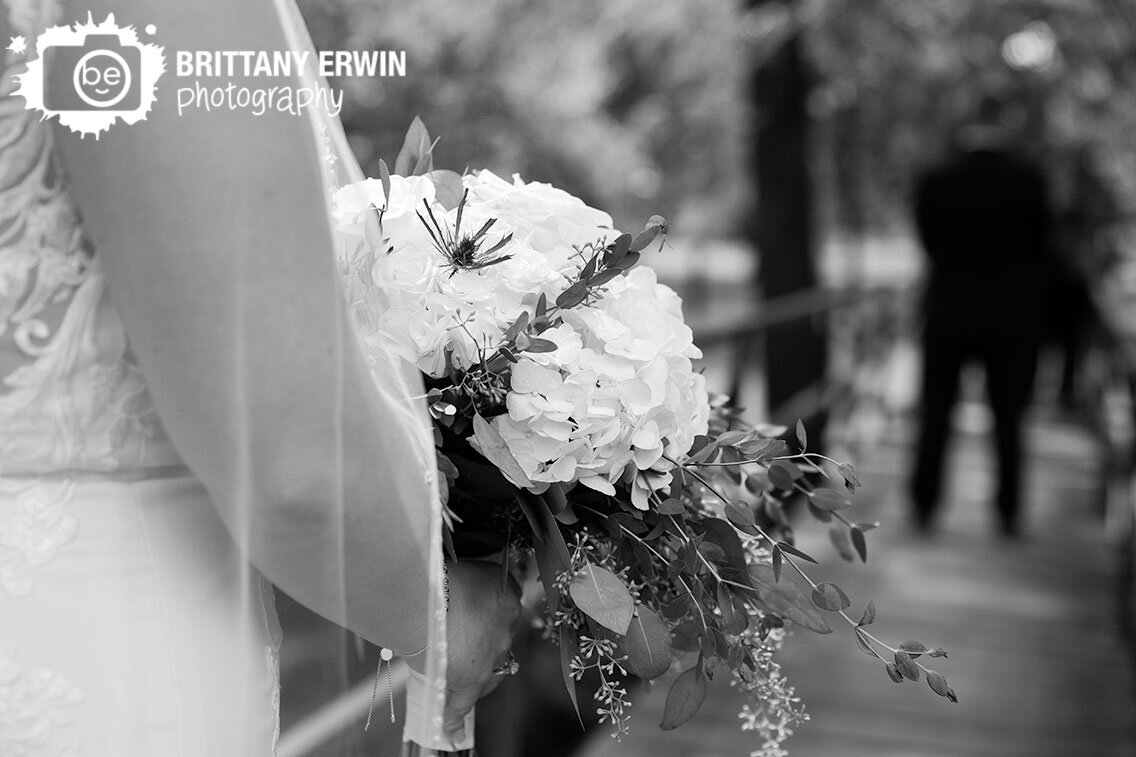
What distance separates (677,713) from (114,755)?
0.54 m

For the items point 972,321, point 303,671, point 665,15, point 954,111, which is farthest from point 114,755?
point 954,111

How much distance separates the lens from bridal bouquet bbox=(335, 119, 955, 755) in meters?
1.07

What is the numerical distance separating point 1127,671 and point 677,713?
3.90 meters

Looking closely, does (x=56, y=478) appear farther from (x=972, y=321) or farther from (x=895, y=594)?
(x=972, y=321)

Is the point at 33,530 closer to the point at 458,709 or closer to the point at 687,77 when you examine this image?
the point at 458,709

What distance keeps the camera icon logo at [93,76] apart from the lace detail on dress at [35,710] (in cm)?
43

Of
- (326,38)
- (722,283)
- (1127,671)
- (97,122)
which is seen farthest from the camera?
(722,283)

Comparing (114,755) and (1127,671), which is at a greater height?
(114,755)

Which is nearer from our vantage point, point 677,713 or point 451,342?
point 451,342

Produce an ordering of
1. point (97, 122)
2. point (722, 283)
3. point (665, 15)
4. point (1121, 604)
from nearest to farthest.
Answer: point (97, 122), point (1121, 604), point (665, 15), point (722, 283)

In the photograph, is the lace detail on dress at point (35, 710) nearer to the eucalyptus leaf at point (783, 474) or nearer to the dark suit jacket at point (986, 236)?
the eucalyptus leaf at point (783, 474)

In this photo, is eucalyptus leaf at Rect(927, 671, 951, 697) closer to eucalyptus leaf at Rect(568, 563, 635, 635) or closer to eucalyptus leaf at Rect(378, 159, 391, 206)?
eucalyptus leaf at Rect(568, 563, 635, 635)

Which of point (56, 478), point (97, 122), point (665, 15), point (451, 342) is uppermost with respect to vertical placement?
A: point (665, 15)

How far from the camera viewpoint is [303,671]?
111 cm
